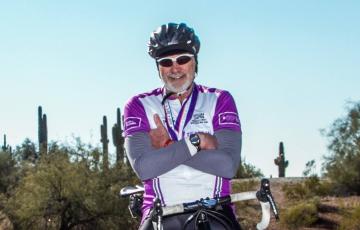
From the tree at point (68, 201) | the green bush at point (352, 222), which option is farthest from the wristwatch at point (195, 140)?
the green bush at point (352, 222)

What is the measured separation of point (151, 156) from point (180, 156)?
0.17m

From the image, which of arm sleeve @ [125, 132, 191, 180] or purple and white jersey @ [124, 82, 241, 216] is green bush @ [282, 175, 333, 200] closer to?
purple and white jersey @ [124, 82, 241, 216]

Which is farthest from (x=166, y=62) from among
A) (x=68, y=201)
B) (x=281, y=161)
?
(x=281, y=161)

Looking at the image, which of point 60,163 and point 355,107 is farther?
point 355,107

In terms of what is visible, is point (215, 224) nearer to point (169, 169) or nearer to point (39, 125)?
point (169, 169)

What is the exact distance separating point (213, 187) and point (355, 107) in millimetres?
38946

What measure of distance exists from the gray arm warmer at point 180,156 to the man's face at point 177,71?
316mm

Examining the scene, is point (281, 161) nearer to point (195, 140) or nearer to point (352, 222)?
point (352, 222)

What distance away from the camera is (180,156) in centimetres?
423

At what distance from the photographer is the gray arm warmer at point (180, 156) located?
168 inches

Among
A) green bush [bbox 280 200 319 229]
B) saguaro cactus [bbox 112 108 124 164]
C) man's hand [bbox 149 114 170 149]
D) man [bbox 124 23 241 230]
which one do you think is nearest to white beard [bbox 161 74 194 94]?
man [bbox 124 23 241 230]

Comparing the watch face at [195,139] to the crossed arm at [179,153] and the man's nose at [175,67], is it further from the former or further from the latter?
the man's nose at [175,67]

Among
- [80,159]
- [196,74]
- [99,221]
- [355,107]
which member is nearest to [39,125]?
[80,159]

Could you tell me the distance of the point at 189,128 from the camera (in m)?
4.46
